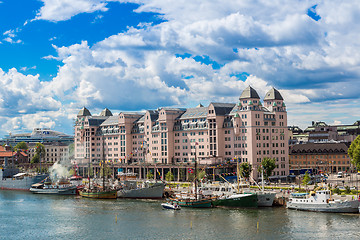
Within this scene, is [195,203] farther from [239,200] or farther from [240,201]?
[240,201]

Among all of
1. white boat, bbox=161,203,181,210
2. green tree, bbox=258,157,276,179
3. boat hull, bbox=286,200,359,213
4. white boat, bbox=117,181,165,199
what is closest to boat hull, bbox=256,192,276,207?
boat hull, bbox=286,200,359,213

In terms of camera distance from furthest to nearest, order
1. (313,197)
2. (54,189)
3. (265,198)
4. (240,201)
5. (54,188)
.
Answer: (54,188)
(54,189)
(265,198)
(240,201)
(313,197)

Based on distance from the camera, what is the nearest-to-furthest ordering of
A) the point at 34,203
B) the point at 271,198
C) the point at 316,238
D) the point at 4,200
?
1. the point at 316,238
2. the point at 271,198
3. the point at 34,203
4. the point at 4,200

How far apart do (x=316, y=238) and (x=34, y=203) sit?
9150 centimetres

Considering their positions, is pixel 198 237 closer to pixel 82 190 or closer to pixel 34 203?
pixel 34 203

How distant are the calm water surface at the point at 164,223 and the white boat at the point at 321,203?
232cm

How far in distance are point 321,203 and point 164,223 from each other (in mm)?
37490

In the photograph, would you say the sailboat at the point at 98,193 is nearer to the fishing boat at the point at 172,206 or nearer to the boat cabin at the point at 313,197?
the fishing boat at the point at 172,206

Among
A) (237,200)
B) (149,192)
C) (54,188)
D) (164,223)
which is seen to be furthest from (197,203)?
(54,188)

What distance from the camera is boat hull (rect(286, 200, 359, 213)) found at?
113125 mm

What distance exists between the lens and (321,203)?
4624 inches

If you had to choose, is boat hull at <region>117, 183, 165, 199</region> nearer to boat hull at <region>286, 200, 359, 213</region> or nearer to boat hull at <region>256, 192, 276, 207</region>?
boat hull at <region>256, 192, 276, 207</region>

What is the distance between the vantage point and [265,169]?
605 feet

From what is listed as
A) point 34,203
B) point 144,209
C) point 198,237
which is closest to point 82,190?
point 34,203
